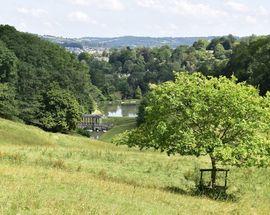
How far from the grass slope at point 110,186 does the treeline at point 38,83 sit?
58.3 m

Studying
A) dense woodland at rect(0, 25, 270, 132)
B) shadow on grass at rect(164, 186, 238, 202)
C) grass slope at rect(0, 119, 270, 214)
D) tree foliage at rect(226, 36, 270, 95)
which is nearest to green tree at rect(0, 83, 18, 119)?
dense woodland at rect(0, 25, 270, 132)

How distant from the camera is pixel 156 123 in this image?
28.6 meters

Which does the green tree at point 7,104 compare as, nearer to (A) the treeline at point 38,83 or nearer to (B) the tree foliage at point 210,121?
(A) the treeline at point 38,83

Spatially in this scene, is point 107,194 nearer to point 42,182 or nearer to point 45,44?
point 42,182

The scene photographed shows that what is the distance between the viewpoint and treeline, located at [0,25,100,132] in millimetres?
100062

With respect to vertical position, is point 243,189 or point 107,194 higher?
point 107,194

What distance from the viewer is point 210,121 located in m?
28.0

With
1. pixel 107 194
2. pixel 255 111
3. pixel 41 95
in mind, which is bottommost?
pixel 41 95

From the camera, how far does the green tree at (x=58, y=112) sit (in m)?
100

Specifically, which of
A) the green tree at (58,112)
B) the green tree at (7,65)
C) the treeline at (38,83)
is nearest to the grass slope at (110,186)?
the green tree at (58,112)

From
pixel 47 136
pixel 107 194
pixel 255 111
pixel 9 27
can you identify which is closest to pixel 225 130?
pixel 255 111

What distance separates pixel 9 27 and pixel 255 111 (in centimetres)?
9856

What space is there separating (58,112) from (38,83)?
1339 cm

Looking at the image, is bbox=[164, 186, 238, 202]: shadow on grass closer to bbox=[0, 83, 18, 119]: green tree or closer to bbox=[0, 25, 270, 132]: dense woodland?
bbox=[0, 83, 18, 119]: green tree
